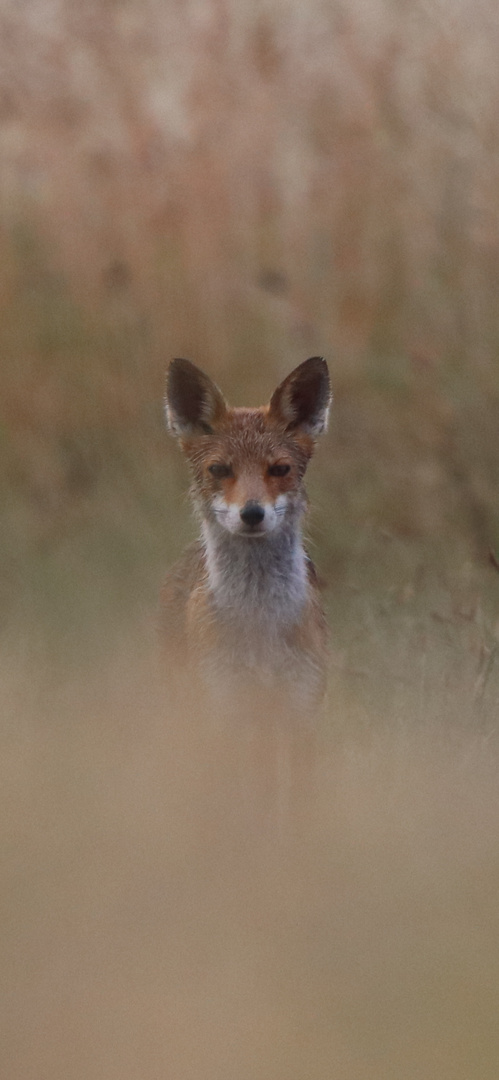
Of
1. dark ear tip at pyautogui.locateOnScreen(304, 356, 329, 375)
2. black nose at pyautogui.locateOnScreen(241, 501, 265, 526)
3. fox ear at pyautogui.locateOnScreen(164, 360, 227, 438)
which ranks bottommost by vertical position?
black nose at pyautogui.locateOnScreen(241, 501, 265, 526)

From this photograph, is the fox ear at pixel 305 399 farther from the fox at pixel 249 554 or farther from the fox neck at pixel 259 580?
the fox neck at pixel 259 580

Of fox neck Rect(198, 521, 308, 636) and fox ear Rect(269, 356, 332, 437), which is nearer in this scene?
fox ear Rect(269, 356, 332, 437)

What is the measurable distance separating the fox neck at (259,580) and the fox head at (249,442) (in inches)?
3.6

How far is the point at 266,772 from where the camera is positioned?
1.54m

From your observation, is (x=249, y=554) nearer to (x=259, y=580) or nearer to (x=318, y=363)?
(x=259, y=580)

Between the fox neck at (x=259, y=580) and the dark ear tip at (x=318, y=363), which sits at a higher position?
the dark ear tip at (x=318, y=363)

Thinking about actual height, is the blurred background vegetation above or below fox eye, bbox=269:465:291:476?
above

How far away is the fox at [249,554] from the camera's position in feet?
5.12

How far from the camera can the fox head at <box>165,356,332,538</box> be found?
1.54 m

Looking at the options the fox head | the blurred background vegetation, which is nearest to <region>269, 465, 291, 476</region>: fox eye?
the fox head

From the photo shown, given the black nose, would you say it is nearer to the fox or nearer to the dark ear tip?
the fox

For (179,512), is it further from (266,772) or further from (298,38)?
(298,38)

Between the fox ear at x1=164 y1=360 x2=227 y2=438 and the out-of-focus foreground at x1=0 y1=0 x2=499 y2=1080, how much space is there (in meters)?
0.03

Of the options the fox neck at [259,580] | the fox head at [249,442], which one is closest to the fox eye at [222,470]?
the fox head at [249,442]
